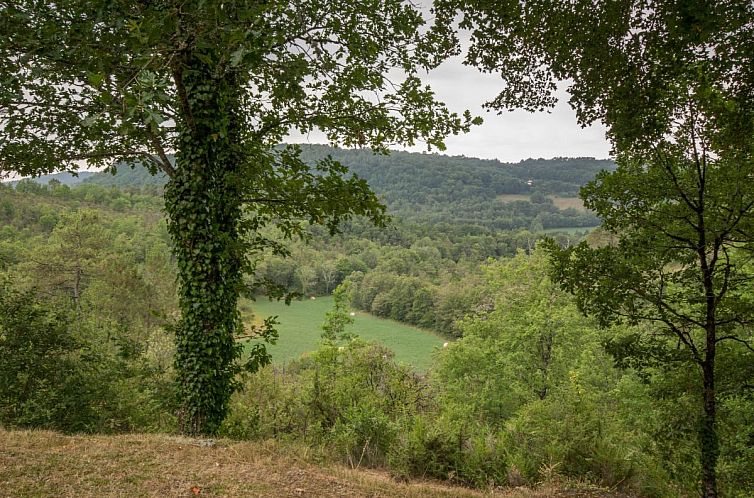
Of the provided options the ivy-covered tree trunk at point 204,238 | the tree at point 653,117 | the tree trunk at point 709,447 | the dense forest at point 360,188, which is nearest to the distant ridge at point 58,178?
the dense forest at point 360,188

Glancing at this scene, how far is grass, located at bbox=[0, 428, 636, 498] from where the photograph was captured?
362 cm

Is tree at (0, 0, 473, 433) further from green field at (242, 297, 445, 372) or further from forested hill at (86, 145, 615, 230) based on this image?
forested hill at (86, 145, 615, 230)

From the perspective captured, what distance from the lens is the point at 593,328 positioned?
17.5 m

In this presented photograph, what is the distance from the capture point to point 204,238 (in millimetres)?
5648

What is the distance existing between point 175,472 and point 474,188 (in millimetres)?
155796

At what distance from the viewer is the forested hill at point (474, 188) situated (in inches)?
4985

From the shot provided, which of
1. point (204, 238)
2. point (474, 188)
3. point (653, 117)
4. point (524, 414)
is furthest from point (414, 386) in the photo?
point (474, 188)

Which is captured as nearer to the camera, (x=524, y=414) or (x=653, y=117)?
(x=653, y=117)

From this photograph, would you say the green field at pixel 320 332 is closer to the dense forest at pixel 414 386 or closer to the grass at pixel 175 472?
the dense forest at pixel 414 386

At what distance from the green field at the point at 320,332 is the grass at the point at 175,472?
97.5ft

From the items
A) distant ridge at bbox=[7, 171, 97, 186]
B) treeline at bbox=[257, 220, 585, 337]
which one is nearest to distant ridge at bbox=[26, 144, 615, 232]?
distant ridge at bbox=[7, 171, 97, 186]

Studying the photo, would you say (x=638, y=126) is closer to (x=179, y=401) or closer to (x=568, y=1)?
(x=568, y=1)

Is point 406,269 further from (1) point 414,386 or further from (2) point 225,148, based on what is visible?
(2) point 225,148

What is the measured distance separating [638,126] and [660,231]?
179 centimetres
